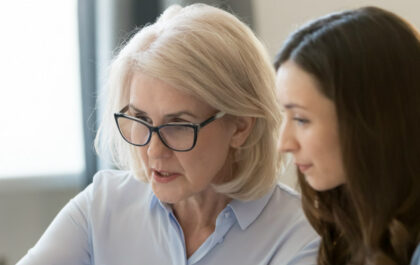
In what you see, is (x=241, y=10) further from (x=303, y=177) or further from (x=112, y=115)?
(x=303, y=177)

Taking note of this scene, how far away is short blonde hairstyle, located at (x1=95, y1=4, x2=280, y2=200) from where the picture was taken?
61.2 inches

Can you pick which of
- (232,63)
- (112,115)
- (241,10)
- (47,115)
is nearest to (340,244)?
(232,63)

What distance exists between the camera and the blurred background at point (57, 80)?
2.57 m

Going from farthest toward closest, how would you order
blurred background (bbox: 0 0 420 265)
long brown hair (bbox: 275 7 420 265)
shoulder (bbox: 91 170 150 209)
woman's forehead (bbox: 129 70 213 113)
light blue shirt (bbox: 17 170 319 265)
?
1. blurred background (bbox: 0 0 420 265)
2. shoulder (bbox: 91 170 150 209)
3. light blue shirt (bbox: 17 170 319 265)
4. woman's forehead (bbox: 129 70 213 113)
5. long brown hair (bbox: 275 7 420 265)

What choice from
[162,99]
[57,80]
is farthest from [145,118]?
[57,80]

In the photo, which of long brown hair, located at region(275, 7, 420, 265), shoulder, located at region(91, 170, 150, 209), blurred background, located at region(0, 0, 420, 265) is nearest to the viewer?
long brown hair, located at region(275, 7, 420, 265)

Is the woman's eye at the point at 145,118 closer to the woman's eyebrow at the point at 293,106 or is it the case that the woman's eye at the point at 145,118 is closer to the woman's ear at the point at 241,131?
the woman's ear at the point at 241,131

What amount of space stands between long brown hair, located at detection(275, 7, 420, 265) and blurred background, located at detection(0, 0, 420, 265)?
1.35 m

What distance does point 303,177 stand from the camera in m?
1.43

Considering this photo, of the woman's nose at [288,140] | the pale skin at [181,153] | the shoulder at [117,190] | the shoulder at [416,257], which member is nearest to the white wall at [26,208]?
the shoulder at [117,190]

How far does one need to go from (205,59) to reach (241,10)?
1.08 m

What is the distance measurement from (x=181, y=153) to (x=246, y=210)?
246 millimetres

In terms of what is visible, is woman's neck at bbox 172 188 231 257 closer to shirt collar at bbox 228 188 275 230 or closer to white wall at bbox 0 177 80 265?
shirt collar at bbox 228 188 275 230

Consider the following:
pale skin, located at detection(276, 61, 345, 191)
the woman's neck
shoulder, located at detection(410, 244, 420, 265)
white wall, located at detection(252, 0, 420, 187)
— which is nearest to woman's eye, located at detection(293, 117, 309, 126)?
pale skin, located at detection(276, 61, 345, 191)
